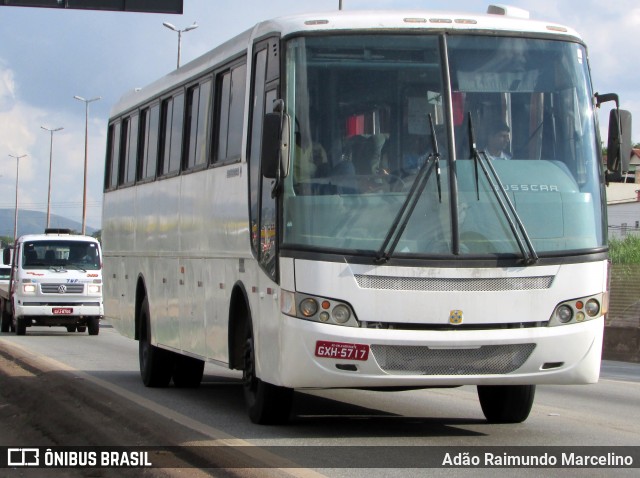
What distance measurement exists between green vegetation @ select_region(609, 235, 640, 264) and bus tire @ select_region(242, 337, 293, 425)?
95.4 ft

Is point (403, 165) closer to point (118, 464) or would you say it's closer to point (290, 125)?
point (290, 125)

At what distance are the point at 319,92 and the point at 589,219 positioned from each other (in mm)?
2307

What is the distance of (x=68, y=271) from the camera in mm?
33719

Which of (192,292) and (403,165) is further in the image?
(192,292)

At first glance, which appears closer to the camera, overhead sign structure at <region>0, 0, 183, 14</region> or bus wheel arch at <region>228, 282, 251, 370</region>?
bus wheel arch at <region>228, 282, 251, 370</region>

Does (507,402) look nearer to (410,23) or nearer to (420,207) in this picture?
(420,207)

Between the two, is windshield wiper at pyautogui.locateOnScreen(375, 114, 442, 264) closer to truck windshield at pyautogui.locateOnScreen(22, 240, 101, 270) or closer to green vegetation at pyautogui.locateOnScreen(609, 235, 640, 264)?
truck windshield at pyautogui.locateOnScreen(22, 240, 101, 270)

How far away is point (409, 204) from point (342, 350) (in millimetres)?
1201

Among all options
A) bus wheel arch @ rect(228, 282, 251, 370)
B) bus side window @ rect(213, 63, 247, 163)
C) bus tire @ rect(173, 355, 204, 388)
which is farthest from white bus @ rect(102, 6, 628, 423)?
bus tire @ rect(173, 355, 204, 388)

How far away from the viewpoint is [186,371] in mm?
15906

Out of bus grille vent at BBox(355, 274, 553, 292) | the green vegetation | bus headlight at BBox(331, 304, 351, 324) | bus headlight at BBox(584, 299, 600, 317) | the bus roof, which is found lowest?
bus headlight at BBox(331, 304, 351, 324)

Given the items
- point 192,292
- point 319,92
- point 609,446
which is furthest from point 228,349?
point 609,446

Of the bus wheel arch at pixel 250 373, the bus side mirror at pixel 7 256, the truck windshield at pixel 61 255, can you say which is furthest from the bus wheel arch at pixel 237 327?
the bus side mirror at pixel 7 256

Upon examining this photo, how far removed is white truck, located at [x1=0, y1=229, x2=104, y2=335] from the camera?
110 feet
